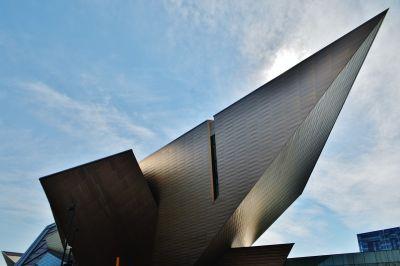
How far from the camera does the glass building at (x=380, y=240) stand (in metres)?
94.9

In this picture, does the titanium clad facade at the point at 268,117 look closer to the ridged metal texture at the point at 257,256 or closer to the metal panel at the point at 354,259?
the ridged metal texture at the point at 257,256

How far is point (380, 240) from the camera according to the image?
9825cm

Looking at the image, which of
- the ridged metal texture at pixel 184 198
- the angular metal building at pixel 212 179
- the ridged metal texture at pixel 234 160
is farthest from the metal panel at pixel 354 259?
the ridged metal texture at pixel 184 198

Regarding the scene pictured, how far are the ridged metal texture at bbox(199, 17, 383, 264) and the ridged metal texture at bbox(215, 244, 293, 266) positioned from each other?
1.03m

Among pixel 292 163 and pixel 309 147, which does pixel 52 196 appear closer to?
pixel 292 163

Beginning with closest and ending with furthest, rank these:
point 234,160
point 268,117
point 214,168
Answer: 1. point 268,117
2. point 234,160
3. point 214,168

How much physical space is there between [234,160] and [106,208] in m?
10.7

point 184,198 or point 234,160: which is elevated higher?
point 234,160

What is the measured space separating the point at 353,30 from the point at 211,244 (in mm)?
16736

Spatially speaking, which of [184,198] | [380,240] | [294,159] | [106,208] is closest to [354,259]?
[294,159]

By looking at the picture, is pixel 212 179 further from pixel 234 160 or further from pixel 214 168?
pixel 234 160

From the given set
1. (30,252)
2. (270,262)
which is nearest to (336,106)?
(270,262)

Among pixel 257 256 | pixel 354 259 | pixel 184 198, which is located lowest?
pixel 257 256

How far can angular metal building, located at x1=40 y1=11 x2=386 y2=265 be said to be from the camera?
64.2 feet
